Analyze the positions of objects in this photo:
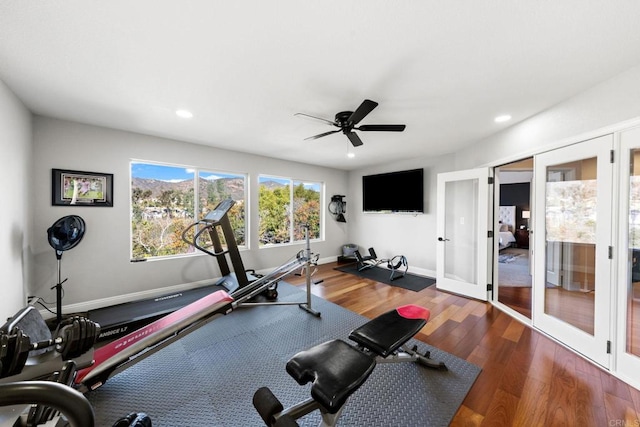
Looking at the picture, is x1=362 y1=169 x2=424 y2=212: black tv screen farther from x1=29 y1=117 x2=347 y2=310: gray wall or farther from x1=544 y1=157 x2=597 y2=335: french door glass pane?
x1=29 y1=117 x2=347 y2=310: gray wall

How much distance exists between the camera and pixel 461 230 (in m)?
4.04

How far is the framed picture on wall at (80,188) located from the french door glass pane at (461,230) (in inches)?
209

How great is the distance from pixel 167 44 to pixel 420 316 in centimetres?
286

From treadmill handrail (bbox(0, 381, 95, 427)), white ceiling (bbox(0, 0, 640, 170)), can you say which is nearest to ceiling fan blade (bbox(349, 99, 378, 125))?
white ceiling (bbox(0, 0, 640, 170))

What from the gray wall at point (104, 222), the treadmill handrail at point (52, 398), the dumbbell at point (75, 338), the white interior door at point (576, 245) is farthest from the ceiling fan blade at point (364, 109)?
the gray wall at point (104, 222)

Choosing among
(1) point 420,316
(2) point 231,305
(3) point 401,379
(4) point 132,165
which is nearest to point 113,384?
(2) point 231,305

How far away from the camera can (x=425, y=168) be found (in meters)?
4.98

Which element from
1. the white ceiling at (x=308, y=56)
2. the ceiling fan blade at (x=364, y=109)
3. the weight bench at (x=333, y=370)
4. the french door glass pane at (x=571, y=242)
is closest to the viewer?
the weight bench at (x=333, y=370)

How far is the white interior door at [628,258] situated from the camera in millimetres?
1909

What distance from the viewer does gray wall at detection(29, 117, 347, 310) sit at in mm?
2922

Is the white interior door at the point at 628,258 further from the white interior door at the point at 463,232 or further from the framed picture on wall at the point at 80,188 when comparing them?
the framed picture on wall at the point at 80,188

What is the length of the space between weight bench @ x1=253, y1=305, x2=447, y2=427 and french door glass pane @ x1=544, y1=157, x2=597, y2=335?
6.43ft

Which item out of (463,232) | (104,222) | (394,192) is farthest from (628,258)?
(104,222)

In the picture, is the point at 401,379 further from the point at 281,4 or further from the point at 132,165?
the point at 132,165
